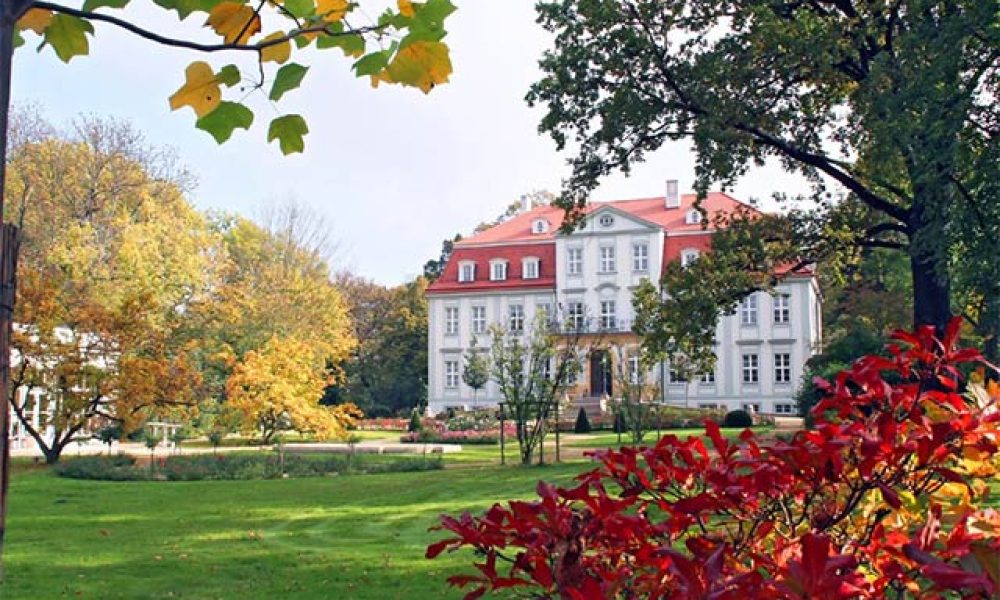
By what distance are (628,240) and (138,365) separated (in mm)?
29087

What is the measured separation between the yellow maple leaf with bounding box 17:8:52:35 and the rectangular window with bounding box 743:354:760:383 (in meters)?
42.5

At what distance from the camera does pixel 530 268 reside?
155ft

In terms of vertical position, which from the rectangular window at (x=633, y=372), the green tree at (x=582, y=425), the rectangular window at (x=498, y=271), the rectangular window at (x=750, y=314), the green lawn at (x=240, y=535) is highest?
the rectangular window at (x=498, y=271)

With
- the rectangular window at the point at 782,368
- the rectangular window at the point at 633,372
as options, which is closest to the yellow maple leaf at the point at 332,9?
the rectangular window at the point at 633,372

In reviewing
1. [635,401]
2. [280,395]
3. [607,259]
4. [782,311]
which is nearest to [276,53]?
[280,395]

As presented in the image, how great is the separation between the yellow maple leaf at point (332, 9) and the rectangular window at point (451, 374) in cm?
4636

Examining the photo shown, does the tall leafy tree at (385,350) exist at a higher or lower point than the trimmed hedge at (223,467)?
higher

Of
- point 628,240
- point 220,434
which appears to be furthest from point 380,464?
point 628,240

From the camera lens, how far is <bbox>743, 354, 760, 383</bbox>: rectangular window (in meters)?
42.5

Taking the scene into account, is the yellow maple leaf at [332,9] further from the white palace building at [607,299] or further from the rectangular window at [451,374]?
the rectangular window at [451,374]

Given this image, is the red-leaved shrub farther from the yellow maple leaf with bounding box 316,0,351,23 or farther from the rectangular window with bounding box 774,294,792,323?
the rectangular window with bounding box 774,294,792,323

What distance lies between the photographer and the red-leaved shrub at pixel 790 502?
5.97 feet

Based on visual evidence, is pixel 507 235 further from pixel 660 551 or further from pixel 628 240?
pixel 660 551

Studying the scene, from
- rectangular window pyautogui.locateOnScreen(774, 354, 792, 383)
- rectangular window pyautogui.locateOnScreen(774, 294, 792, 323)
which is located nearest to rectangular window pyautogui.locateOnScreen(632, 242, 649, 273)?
rectangular window pyautogui.locateOnScreen(774, 294, 792, 323)
